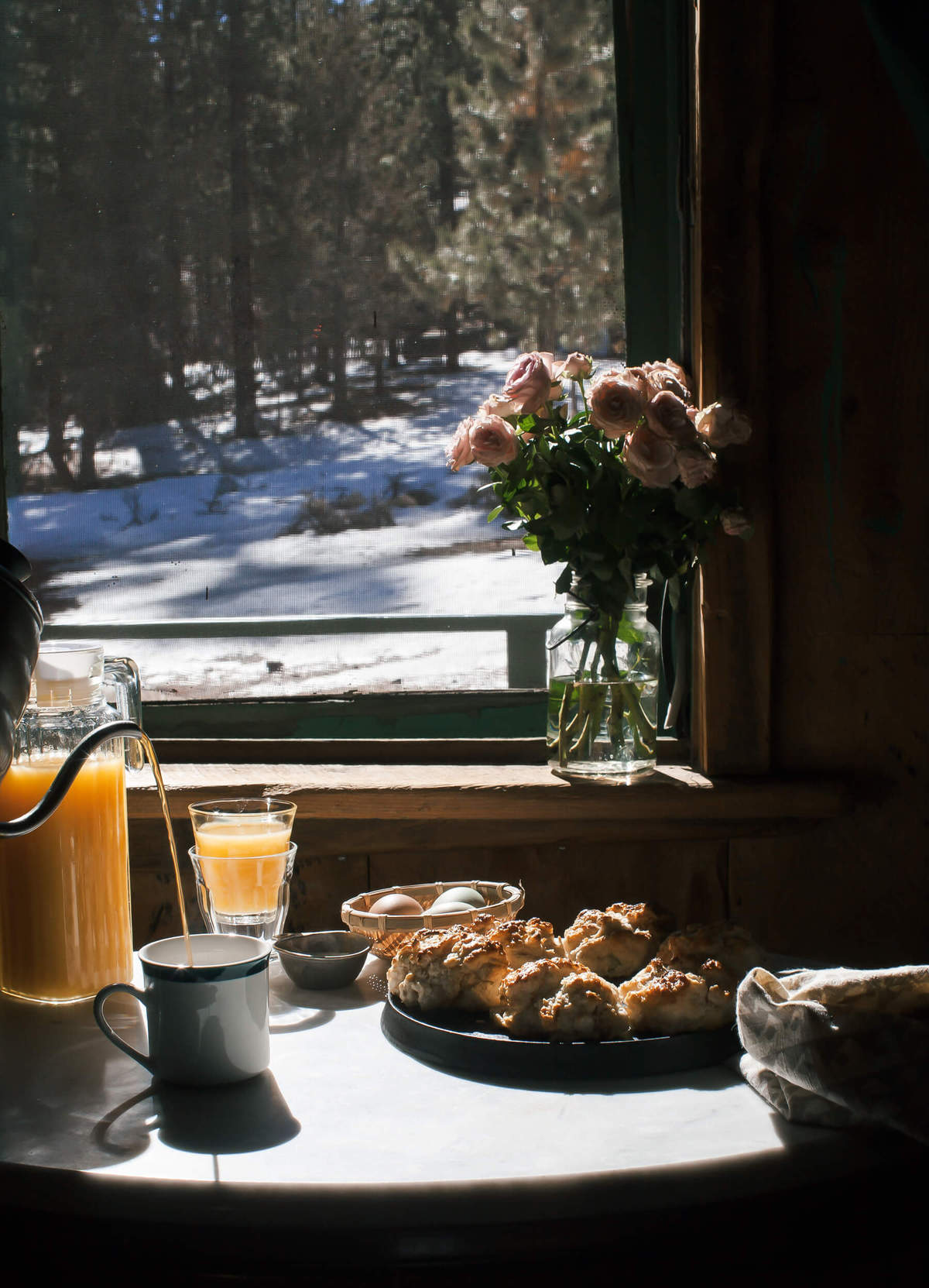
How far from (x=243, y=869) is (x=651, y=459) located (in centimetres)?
71

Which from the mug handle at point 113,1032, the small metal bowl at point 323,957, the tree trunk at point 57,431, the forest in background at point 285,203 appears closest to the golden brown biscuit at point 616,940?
the small metal bowl at point 323,957

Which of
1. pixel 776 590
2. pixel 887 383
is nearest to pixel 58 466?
pixel 776 590

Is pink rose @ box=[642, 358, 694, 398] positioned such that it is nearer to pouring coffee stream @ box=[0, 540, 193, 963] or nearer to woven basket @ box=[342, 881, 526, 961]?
woven basket @ box=[342, 881, 526, 961]

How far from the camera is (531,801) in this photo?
5.32 feet

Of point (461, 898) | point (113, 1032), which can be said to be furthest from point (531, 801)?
point (113, 1032)

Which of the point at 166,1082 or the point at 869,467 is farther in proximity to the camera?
the point at 869,467

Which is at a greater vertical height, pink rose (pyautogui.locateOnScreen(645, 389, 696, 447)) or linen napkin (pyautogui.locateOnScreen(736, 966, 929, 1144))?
pink rose (pyautogui.locateOnScreen(645, 389, 696, 447))

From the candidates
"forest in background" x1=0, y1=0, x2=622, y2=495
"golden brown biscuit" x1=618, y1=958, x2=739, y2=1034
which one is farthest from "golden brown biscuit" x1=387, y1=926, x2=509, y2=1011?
"forest in background" x1=0, y1=0, x2=622, y2=495

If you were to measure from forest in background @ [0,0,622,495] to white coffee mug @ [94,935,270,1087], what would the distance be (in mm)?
1122

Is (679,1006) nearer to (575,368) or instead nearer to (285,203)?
(575,368)

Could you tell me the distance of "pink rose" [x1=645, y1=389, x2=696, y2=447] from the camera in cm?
150

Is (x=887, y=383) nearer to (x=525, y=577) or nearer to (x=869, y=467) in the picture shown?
(x=869, y=467)

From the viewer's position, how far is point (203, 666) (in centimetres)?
194

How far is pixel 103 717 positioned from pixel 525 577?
85 centimetres
